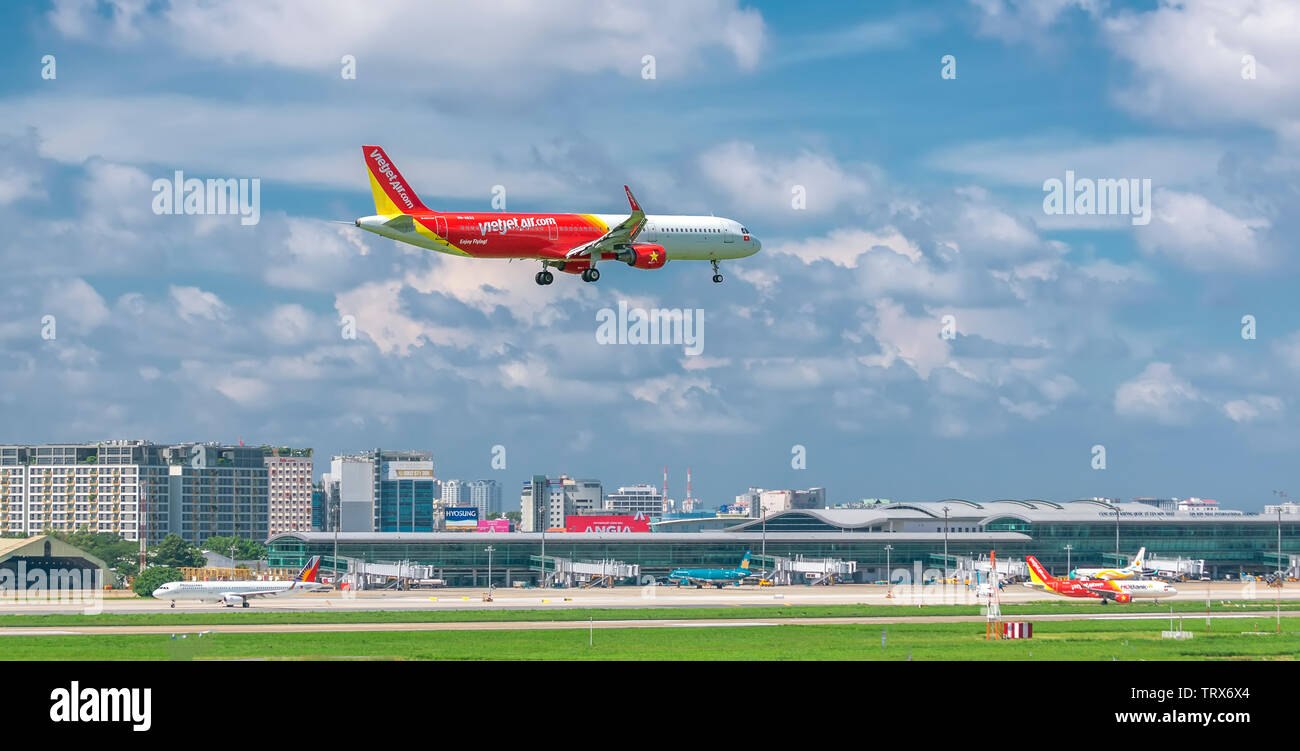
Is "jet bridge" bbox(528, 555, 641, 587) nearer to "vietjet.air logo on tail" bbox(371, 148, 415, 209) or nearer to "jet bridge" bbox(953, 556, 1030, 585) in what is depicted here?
"jet bridge" bbox(953, 556, 1030, 585)

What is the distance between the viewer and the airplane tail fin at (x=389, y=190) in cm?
7731

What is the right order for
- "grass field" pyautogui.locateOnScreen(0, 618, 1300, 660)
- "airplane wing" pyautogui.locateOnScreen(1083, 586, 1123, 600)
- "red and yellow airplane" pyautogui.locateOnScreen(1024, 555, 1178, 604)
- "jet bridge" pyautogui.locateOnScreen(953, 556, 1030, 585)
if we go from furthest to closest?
"jet bridge" pyautogui.locateOnScreen(953, 556, 1030, 585)
"airplane wing" pyautogui.locateOnScreen(1083, 586, 1123, 600)
"red and yellow airplane" pyautogui.locateOnScreen(1024, 555, 1178, 604)
"grass field" pyautogui.locateOnScreen(0, 618, 1300, 660)

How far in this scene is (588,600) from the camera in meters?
134

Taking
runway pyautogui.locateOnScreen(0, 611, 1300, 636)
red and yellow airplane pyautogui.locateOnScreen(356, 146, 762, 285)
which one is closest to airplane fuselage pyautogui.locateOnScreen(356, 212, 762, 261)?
red and yellow airplane pyautogui.locateOnScreen(356, 146, 762, 285)

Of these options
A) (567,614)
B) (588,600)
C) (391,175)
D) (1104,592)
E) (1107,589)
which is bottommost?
(588,600)

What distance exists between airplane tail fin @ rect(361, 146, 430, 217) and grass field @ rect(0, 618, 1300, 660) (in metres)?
23.9

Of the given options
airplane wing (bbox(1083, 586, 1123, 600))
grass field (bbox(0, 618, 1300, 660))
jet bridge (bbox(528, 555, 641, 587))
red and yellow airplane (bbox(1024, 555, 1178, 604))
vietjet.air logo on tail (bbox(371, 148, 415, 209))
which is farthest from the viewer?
jet bridge (bbox(528, 555, 641, 587))

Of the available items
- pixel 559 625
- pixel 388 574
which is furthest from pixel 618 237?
pixel 388 574

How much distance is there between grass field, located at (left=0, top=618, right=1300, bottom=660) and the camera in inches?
2879

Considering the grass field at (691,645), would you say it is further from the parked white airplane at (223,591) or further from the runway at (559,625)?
the parked white airplane at (223,591)

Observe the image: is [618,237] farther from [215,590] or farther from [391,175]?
[215,590]

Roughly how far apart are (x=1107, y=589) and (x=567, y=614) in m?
50.4

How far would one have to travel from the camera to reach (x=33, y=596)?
14350 cm
